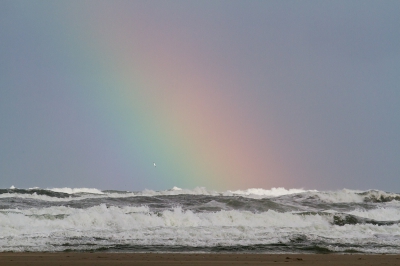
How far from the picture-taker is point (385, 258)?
38.0 feet

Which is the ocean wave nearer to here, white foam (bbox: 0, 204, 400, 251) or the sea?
the sea

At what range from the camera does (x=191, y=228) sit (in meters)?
17.5

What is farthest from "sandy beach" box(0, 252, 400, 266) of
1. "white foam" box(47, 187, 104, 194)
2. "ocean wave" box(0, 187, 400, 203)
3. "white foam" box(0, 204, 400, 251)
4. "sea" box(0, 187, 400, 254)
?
"white foam" box(47, 187, 104, 194)

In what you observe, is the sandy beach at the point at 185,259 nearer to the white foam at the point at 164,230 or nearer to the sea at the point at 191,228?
the sea at the point at 191,228

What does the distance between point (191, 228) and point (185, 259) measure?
6.73 m

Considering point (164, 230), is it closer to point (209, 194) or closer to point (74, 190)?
point (209, 194)

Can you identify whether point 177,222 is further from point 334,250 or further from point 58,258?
point 58,258

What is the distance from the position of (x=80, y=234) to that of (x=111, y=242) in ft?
6.78

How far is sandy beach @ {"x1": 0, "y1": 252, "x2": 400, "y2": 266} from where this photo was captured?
33.6ft

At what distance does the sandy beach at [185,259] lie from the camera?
33.6 feet

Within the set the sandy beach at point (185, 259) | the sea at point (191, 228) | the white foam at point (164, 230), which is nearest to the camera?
the sandy beach at point (185, 259)

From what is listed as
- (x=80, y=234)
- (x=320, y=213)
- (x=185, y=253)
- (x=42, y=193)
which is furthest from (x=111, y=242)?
(x=42, y=193)

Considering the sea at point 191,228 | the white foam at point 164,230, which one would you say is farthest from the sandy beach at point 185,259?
the white foam at point 164,230

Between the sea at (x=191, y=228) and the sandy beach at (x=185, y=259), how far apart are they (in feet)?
3.36
